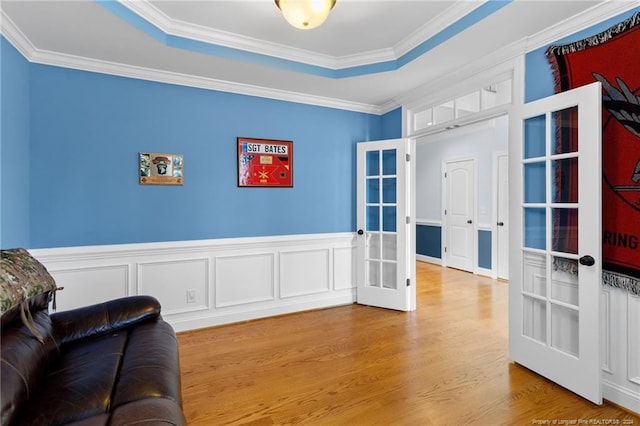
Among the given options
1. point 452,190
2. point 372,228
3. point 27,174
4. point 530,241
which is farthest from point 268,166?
point 452,190

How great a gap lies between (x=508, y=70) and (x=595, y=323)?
1938 millimetres

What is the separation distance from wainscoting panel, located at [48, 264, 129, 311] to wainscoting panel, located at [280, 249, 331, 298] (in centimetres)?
154

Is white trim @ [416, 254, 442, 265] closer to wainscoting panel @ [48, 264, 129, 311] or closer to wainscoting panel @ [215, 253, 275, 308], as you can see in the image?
wainscoting panel @ [215, 253, 275, 308]

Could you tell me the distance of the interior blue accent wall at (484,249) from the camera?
541cm

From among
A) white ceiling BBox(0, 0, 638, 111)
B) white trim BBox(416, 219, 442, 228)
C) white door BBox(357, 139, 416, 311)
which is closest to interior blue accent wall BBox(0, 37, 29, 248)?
white ceiling BBox(0, 0, 638, 111)

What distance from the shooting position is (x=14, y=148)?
2.37 metres

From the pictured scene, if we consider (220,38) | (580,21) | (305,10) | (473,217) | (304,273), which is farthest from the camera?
(473,217)

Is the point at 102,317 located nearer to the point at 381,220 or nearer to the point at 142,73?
the point at 142,73

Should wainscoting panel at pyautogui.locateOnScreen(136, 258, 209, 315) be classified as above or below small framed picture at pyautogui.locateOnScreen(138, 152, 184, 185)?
below

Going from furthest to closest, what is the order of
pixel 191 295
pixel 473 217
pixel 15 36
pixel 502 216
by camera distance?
pixel 473 217 < pixel 502 216 < pixel 191 295 < pixel 15 36

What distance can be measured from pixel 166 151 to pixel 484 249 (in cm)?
505

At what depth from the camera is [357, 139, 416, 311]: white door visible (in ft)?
12.1

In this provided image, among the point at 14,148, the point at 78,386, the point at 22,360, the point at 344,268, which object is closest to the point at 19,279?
the point at 22,360

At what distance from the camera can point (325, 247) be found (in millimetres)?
3867
